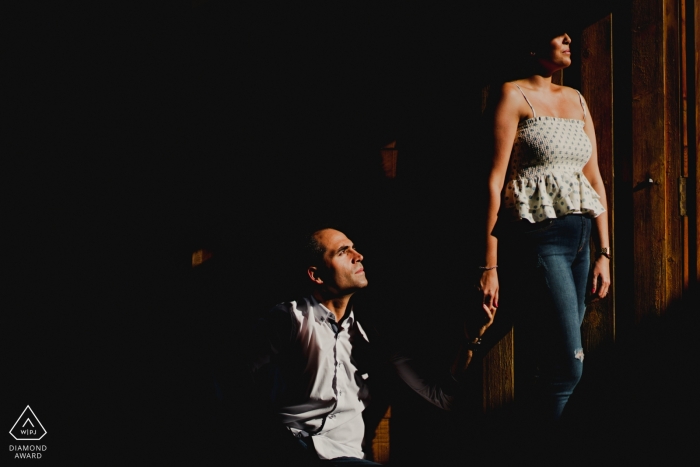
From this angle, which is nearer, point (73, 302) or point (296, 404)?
point (296, 404)

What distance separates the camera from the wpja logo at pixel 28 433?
3285mm

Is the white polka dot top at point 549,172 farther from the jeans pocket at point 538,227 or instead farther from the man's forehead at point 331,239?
the man's forehead at point 331,239

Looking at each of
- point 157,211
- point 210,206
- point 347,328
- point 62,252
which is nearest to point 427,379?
point 347,328

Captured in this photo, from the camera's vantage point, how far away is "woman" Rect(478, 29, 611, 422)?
252cm

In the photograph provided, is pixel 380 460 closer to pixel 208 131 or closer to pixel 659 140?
pixel 208 131

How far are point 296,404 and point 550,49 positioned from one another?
6.64 ft

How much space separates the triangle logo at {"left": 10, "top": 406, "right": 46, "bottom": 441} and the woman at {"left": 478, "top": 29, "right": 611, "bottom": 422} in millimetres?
2638

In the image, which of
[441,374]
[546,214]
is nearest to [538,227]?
[546,214]

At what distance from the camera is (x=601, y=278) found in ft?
9.21

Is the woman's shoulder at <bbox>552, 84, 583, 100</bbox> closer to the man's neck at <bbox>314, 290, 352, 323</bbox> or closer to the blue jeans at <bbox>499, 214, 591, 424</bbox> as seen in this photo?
Result: the blue jeans at <bbox>499, 214, 591, 424</bbox>

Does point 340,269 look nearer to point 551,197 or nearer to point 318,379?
point 318,379

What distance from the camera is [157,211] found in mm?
3234

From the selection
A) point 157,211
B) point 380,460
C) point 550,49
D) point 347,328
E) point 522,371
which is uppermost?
point 550,49

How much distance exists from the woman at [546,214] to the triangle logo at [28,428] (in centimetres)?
264
